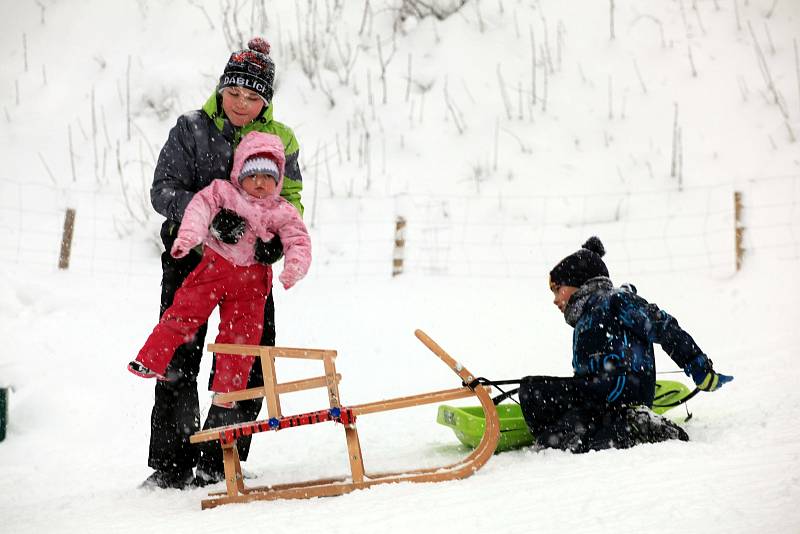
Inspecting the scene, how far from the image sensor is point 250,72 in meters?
3.22

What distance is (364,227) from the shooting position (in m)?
8.09

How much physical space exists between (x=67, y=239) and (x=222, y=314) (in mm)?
4282

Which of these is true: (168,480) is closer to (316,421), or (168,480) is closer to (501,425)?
(316,421)

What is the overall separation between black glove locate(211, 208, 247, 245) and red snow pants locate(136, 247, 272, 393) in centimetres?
11

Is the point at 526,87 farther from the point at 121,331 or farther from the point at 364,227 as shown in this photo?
the point at 121,331

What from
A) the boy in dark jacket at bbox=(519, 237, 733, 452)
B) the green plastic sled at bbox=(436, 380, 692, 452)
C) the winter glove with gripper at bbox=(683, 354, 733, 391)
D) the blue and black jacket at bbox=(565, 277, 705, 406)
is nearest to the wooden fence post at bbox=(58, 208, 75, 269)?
the green plastic sled at bbox=(436, 380, 692, 452)

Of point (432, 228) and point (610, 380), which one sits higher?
point (432, 228)

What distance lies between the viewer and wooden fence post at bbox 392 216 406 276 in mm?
7152

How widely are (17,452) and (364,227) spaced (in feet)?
14.1

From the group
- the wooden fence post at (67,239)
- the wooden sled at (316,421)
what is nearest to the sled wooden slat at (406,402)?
the wooden sled at (316,421)

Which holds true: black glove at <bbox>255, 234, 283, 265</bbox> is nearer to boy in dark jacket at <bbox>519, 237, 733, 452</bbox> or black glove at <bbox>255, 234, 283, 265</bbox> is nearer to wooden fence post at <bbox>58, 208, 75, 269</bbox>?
boy in dark jacket at <bbox>519, 237, 733, 452</bbox>

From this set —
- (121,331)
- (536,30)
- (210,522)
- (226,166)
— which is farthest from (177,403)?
(536,30)

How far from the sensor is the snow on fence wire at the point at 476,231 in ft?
23.3

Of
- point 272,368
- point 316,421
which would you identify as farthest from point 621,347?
point 272,368
